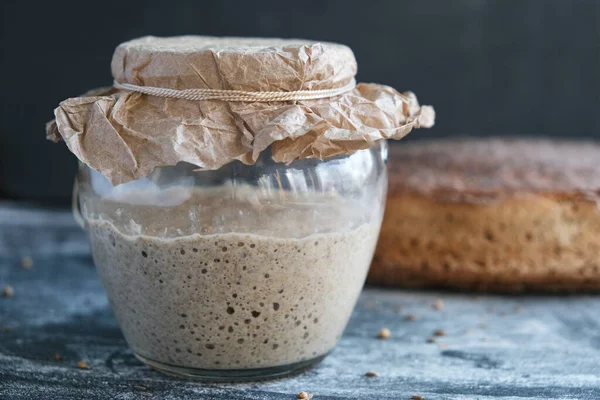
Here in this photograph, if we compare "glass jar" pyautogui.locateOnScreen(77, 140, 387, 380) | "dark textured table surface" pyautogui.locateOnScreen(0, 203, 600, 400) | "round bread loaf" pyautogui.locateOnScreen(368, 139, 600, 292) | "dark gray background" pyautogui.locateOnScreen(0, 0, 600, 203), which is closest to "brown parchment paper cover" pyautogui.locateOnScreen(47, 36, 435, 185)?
"glass jar" pyautogui.locateOnScreen(77, 140, 387, 380)

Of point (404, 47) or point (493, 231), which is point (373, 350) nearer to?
point (493, 231)

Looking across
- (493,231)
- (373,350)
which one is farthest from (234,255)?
(493,231)

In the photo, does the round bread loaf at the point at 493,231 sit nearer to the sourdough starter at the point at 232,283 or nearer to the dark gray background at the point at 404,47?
the sourdough starter at the point at 232,283

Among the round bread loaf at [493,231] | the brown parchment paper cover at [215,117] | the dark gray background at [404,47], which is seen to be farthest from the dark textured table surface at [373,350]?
the dark gray background at [404,47]

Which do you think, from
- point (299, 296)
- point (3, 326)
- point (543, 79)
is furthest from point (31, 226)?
point (543, 79)

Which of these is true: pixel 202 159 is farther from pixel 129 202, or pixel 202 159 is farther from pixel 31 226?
pixel 31 226

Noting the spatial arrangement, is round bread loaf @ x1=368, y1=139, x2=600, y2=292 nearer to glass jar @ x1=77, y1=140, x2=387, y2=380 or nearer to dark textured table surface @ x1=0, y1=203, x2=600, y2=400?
dark textured table surface @ x1=0, y1=203, x2=600, y2=400
